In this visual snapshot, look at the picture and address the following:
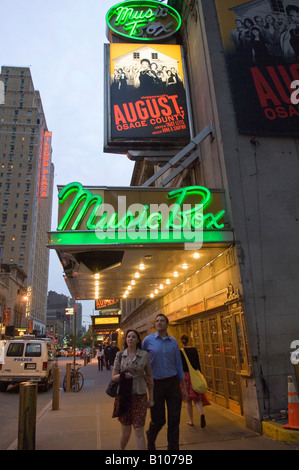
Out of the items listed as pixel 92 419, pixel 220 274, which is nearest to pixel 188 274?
pixel 220 274

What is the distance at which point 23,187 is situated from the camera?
87.2 m

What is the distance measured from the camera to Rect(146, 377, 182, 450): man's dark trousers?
4.50m

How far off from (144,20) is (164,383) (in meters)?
13.4

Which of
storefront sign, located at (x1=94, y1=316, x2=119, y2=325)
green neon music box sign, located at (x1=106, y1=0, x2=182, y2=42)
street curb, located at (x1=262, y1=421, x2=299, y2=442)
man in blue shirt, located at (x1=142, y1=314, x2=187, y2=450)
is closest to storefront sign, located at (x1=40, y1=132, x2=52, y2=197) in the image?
green neon music box sign, located at (x1=106, y1=0, x2=182, y2=42)

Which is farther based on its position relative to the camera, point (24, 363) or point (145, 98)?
point (24, 363)

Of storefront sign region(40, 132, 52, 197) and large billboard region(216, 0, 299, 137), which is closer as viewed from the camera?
large billboard region(216, 0, 299, 137)

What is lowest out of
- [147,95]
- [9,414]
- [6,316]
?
[9,414]

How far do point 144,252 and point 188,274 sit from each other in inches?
131

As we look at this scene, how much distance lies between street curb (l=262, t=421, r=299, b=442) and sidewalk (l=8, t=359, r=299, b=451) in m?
0.09

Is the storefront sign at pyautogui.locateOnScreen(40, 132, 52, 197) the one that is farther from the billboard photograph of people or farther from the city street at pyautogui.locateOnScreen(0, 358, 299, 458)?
the city street at pyautogui.locateOnScreen(0, 358, 299, 458)

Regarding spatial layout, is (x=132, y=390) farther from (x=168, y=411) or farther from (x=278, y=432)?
(x=278, y=432)

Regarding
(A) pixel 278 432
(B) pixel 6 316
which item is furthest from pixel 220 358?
(B) pixel 6 316
